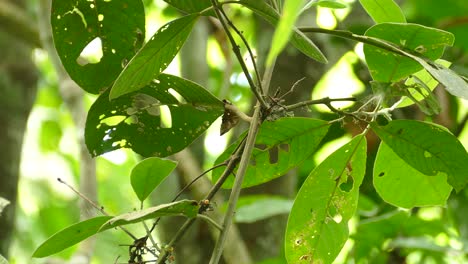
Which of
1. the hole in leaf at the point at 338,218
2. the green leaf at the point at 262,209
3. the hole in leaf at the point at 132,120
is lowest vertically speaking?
the hole in leaf at the point at 338,218

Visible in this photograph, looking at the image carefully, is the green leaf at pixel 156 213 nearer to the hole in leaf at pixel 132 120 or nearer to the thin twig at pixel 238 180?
the thin twig at pixel 238 180

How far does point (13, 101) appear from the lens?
2.15 meters

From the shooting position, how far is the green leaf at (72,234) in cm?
70

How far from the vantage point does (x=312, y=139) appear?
2.81 ft

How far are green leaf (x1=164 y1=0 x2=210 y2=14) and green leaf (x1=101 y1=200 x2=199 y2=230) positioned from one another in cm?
20

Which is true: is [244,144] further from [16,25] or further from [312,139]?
[16,25]

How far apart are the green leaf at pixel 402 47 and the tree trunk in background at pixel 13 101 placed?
127 cm

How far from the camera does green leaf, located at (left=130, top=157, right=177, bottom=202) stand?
2.66 feet

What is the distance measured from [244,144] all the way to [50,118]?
274cm

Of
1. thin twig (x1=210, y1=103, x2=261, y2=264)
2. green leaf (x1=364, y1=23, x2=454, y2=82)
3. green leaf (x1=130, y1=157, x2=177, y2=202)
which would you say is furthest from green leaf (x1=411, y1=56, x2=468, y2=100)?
green leaf (x1=130, y1=157, x2=177, y2=202)

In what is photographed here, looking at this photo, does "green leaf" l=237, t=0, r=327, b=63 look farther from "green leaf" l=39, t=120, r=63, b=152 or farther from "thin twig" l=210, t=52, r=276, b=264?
"green leaf" l=39, t=120, r=63, b=152

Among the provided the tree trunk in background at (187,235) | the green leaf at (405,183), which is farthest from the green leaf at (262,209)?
the green leaf at (405,183)

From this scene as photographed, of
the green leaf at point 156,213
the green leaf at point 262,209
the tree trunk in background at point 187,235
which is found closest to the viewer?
the green leaf at point 156,213

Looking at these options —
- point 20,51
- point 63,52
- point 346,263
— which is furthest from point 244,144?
point 20,51
